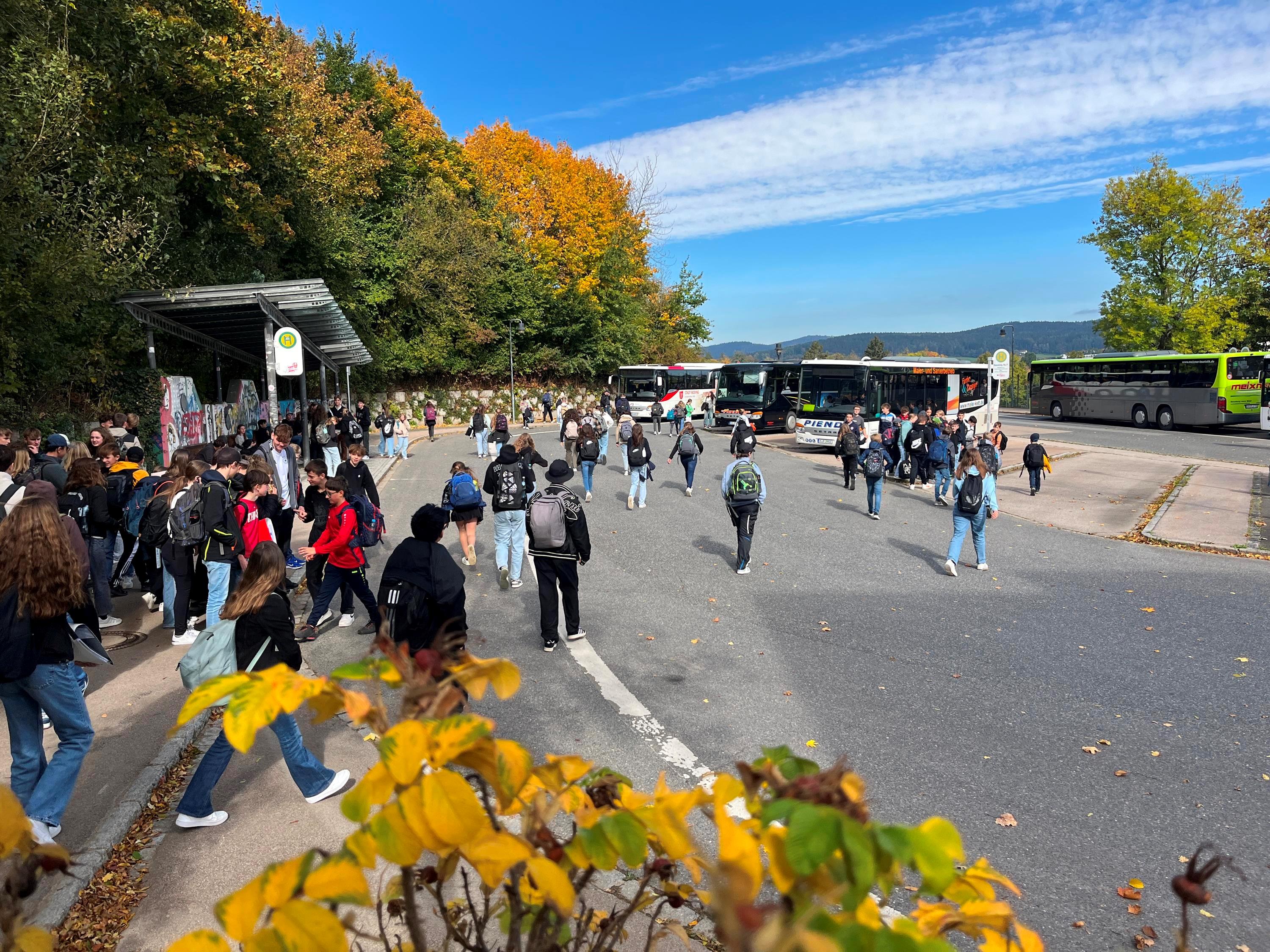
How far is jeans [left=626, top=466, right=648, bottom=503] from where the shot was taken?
50.0ft

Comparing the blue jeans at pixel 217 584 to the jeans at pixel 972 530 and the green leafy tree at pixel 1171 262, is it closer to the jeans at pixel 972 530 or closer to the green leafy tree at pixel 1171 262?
the jeans at pixel 972 530

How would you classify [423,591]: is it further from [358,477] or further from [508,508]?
[358,477]

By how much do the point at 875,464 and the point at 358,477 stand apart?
892cm

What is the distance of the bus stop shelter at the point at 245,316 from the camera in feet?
48.0

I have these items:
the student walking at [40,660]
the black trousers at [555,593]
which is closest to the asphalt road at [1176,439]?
the black trousers at [555,593]

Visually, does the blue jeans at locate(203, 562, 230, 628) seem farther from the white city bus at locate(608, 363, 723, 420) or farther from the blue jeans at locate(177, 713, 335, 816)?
the white city bus at locate(608, 363, 723, 420)

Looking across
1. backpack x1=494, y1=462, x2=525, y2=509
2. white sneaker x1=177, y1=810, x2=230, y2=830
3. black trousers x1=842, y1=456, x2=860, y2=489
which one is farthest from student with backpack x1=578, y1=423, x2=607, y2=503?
white sneaker x1=177, y1=810, x2=230, y2=830

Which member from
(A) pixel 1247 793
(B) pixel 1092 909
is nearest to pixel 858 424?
(A) pixel 1247 793

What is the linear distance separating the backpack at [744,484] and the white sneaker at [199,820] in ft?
23.5

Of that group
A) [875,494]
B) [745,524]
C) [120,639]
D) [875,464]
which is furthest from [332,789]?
[875,494]

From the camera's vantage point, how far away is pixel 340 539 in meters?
7.49

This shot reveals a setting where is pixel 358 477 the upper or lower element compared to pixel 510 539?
upper

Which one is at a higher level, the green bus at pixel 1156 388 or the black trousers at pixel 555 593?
the green bus at pixel 1156 388

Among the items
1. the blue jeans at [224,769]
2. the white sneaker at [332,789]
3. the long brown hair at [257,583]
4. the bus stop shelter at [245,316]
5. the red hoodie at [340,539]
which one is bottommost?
the white sneaker at [332,789]
